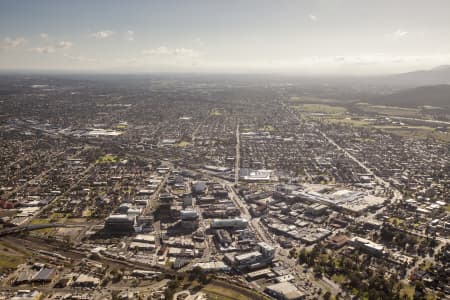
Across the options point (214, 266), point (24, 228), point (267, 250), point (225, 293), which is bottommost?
point (225, 293)

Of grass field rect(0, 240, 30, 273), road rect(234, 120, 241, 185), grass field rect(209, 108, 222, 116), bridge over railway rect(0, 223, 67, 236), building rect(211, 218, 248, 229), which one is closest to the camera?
grass field rect(0, 240, 30, 273)

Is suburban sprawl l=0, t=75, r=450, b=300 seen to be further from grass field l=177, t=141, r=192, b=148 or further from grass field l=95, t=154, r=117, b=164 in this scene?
grass field l=95, t=154, r=117, b=164

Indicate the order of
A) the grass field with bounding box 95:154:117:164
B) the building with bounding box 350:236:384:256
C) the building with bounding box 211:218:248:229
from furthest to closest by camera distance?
1. the grass field with bounding box 95:154:117:164
2. the building with bounding box 211:218:248:229
3. the building with bounding box 350:236:384:256

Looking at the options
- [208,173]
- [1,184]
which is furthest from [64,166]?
[208,173]

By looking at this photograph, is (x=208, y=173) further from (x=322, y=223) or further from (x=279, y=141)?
(x=279, y=141)

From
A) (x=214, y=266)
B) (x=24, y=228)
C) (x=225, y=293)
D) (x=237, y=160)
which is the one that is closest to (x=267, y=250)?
(x=214, y=266)

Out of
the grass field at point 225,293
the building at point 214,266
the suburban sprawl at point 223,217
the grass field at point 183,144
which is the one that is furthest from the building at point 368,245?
the grass field at point 183,144

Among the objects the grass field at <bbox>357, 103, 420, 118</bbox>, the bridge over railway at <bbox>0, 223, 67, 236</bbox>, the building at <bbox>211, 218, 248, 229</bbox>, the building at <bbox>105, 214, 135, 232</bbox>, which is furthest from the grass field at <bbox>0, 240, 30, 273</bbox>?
the grass field at <bbox>357, 103, 420, 118</bbox>

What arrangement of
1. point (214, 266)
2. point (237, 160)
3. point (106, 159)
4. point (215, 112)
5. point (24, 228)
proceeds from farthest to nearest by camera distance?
point (215, 112)
point (106, 159)
point (237, 160)
point (24, 228)
point (214, 266)

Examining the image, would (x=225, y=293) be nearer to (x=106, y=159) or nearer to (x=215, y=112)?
(x=106, y=159)

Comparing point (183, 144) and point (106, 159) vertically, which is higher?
point (183, 144)

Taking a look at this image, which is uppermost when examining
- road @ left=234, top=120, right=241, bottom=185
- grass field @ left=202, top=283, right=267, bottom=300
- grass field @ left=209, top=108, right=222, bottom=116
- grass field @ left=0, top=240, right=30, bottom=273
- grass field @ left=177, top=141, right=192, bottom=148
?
grass field @ left=209, top=108, right=222, bottom=116
